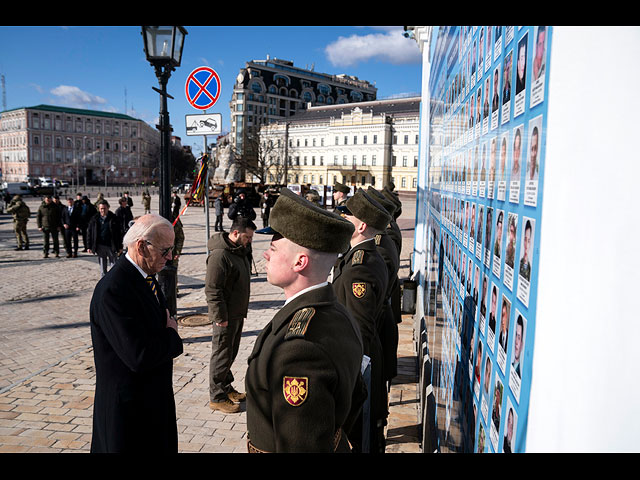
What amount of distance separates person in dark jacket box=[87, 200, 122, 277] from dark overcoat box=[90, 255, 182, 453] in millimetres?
8855

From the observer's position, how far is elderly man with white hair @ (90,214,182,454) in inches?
103

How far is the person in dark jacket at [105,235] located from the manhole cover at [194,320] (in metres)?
3.66

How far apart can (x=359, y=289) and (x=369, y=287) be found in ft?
0.26

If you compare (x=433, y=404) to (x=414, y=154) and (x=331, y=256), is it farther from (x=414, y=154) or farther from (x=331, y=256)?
(x=414, y=154)

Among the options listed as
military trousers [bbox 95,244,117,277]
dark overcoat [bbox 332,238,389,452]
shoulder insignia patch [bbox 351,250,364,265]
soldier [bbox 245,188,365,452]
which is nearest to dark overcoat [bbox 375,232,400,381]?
dark overcoat [bbox 332,238,389,452]

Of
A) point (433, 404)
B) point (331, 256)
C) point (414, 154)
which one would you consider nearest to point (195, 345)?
point (433, 404)

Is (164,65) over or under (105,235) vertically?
over

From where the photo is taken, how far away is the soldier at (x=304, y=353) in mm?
1736

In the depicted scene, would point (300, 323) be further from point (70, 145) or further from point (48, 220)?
point (70, 145)

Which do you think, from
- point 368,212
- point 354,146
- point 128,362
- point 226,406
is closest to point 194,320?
point 226,406

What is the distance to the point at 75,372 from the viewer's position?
6.03 metres
